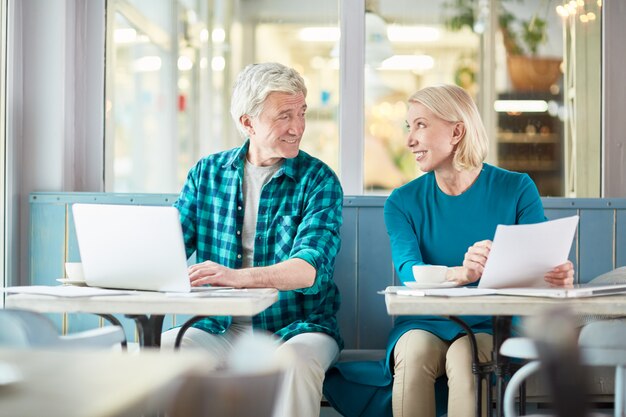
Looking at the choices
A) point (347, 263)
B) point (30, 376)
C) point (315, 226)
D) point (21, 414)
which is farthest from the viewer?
point (347, 263)

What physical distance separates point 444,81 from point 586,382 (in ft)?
8.28

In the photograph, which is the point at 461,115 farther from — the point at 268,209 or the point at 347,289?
the point at 347,289

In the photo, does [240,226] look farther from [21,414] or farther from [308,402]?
[21,414]

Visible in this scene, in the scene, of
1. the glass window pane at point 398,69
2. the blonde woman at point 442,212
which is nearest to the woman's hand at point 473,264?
the blonde woman at point 442,212

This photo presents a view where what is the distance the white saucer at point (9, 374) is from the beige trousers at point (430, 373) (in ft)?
4.22

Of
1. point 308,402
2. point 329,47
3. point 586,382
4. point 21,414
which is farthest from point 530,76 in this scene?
point 21,414

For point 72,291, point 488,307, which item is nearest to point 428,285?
point 488,307

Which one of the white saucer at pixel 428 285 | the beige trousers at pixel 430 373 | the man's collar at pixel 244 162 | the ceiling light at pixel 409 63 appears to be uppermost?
the ceiling light at pixel 409 63

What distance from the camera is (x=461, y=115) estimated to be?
8.17 feet

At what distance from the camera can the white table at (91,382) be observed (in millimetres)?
847

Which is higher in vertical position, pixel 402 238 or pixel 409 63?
pixel 409 63

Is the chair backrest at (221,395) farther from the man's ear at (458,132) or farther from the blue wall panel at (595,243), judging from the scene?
the blue wall panel at (595,243)

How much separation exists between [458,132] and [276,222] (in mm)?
614

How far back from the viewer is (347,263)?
117 inches
